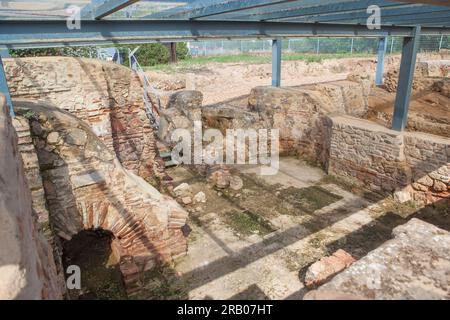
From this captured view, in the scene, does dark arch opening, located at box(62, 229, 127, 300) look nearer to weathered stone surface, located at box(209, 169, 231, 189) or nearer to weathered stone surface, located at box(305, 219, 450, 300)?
weathered stone surface, located at box(209, 169, 231, 189)

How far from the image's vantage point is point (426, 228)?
314 cm

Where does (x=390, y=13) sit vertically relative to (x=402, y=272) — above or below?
above

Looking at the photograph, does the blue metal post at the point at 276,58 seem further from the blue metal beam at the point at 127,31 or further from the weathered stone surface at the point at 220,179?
the weathered stone surface at the point at 220,179

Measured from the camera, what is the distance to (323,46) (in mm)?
30406

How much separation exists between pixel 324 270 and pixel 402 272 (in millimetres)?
1774

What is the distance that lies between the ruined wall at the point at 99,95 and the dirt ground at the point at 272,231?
1.31 meters

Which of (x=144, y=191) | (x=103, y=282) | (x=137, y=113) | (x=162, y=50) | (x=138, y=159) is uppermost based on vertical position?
(x=162, y=50)

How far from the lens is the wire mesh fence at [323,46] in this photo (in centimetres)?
2234

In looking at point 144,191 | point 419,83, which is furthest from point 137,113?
point 419,83

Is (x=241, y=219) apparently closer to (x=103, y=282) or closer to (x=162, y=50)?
(x=103, y=282)

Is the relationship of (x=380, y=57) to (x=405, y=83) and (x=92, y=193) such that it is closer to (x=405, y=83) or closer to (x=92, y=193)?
(x=405, y=83)

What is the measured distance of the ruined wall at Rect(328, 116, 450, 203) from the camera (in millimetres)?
5969

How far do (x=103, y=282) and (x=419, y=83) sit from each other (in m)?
11.7

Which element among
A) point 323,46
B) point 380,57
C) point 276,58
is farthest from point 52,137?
point 323,46
